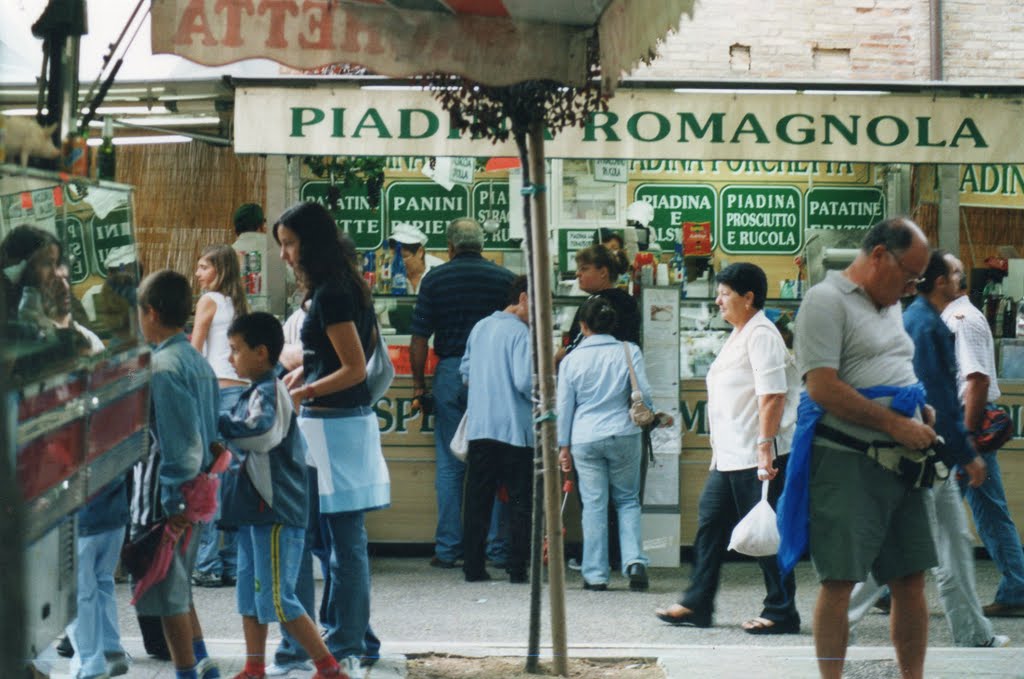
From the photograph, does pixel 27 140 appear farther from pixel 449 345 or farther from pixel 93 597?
pixel 449 345

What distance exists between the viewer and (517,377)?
836 cm

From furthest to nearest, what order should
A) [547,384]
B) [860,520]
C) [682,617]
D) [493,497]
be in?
[493,497]
[682,617]
[547,384]
[860,520]

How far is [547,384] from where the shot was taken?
230 inches

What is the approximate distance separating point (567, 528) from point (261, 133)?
3.05m

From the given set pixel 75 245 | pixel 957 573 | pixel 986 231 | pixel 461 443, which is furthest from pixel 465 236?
pixel 986 231

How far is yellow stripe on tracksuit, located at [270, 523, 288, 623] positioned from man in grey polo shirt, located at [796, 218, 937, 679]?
6.37 ft

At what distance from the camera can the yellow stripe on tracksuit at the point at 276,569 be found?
5363 mm

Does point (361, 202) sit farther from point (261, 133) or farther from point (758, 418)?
point (758, 418)

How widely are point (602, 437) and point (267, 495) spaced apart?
3117 mm

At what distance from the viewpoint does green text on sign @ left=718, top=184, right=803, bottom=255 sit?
11.6m

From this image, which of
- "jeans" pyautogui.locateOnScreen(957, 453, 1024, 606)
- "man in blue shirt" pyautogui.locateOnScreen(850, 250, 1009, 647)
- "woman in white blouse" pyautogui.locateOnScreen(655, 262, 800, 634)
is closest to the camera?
"man in blue shirt" pyautogui.locateOnScreen(850, 250, 1009, 647)

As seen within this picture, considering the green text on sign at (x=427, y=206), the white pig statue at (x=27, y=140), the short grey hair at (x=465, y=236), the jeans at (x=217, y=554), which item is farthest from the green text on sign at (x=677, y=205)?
the white pig statue at (x=27, y=140)

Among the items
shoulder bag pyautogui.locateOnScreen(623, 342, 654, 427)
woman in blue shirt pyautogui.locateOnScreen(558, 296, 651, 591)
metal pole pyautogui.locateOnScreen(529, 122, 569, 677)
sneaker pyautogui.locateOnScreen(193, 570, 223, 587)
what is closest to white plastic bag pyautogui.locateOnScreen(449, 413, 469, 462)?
Answer: woman in blue shirt pyautogui.locateOnScreen(558, 296, 651, 591)

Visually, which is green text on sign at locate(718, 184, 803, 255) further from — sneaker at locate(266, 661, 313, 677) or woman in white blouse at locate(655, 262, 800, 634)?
sneaker at locate(266, 661, 313, 677)
